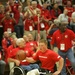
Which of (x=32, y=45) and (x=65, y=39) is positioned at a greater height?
(x=65, y=39)

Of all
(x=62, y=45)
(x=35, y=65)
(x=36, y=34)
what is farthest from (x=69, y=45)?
(x=36, y=34)

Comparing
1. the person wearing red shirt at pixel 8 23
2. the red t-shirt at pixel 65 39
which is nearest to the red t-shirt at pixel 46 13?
the person wearing red shirt at pixel 8 23

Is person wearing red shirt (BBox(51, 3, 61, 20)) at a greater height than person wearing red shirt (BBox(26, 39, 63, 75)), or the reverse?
person wearing red shirt (BBox(51, 3, 61, 20))

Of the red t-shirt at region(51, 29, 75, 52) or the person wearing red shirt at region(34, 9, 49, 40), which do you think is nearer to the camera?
the red t-shirt at region(51, 29, 75, 52)

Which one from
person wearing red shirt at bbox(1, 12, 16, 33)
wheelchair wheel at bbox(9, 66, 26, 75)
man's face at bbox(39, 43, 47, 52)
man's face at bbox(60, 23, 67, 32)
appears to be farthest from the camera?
person wearing red shirt at bbox(1, 12, 16, 33)

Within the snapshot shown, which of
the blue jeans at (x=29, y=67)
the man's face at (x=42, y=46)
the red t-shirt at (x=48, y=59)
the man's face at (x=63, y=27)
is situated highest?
the man's face at (x=63, y=27)

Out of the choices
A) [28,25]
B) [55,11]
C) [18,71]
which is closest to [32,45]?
[28,25]

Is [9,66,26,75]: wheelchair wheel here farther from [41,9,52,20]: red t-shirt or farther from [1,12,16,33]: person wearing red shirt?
[41,9,52,20]: red t-shirt

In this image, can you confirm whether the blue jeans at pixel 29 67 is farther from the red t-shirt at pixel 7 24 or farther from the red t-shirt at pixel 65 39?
the red t-shirt at pixel 7 24

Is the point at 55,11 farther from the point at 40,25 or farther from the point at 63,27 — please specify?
the point at 63,27

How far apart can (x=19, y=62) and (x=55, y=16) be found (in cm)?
524

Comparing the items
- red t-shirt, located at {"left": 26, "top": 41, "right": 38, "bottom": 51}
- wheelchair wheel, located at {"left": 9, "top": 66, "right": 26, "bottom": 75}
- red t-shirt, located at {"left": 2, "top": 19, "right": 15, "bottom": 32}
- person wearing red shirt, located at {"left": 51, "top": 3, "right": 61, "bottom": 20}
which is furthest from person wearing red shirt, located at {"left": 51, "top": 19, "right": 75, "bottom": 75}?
person wearing red shirt, located at {"left": 51, "top": 3, "right": 61, "bottom": 20}

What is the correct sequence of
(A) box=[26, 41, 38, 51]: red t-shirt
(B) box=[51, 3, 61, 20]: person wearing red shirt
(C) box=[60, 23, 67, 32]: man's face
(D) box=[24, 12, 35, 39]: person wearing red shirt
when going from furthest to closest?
(B) box=[51, 3, 61, 20]: person wearing red shirt → (D) box=[24, 12, 35, 39]: person wearing red shirt → (A) box=[26, 41, 38, 51]: red t-shirt → (C) box=[60, 23, 67, 32]: man's face

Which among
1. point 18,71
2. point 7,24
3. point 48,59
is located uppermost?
point 7,24
